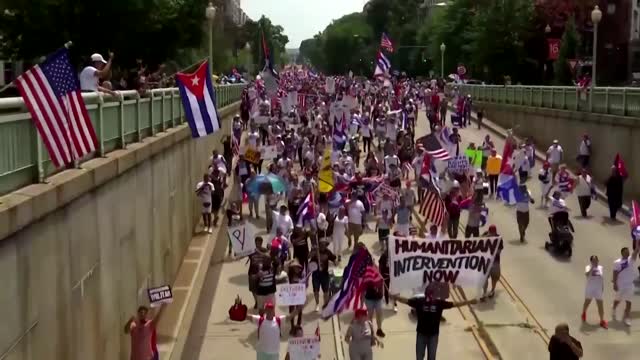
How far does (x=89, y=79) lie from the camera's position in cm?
1253

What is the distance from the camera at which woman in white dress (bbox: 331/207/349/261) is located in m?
20.1

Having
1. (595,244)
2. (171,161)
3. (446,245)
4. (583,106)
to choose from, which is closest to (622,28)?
(583,106)

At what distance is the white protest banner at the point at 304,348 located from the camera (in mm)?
11805

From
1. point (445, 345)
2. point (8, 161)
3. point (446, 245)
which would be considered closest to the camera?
point (8, 161)

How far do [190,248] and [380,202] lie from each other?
184 inches

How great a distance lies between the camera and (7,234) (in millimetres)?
7867

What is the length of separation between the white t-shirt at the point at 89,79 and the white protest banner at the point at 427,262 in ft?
15.8

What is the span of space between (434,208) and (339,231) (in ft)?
6.82

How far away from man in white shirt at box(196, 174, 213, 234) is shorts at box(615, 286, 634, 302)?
10910 millimetres

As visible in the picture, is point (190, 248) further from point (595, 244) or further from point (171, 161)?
point (595, 244)

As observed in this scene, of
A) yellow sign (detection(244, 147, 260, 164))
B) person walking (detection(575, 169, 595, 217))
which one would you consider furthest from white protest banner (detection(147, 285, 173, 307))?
person walking (detection(575, 169, 595, 217))

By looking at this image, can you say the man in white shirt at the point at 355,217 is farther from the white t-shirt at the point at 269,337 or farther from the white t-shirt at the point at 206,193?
the white t-shirt at the point at 269,337

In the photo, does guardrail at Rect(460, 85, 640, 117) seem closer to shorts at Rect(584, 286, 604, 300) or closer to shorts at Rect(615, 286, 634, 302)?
shorts at Rect(615, 286, 634, 302)

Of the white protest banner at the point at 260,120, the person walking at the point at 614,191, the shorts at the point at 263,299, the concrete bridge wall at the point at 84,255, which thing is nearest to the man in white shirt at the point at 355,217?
the concrete bridge wall at the point at 84,255
